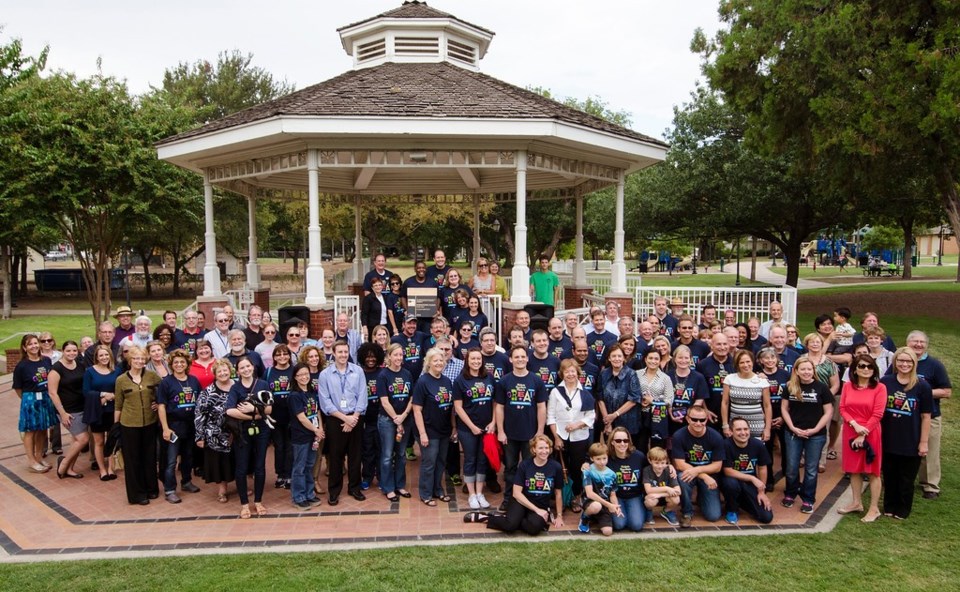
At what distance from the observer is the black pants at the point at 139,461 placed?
21.6 feet

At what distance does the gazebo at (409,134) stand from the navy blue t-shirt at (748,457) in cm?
466

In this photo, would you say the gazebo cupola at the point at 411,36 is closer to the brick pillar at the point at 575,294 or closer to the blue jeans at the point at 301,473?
the brick pillar at the point at 575,294

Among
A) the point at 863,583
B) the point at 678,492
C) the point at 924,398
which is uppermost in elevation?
the point at 924,398

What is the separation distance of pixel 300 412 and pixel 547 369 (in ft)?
8.49

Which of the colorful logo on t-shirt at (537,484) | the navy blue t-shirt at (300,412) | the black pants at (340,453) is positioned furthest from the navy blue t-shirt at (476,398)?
the navy blue t-shirt at (300,412)

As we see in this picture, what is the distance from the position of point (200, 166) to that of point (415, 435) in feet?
27.3

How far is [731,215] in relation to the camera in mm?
21688

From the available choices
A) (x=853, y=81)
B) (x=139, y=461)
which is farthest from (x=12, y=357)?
(x=853, y=81)

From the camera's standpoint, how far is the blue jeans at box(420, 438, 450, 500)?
22.1 feet

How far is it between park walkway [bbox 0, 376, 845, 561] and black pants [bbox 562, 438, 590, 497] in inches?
14.5

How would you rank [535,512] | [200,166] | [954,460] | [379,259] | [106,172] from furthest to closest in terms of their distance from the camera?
[106,172], [200,166], [379,259], [954,460], [535,512]

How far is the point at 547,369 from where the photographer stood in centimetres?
681

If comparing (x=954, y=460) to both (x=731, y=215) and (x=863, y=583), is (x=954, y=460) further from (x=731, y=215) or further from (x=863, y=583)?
(x=731, y=215)

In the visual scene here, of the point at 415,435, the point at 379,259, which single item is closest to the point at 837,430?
the point at 415,435
